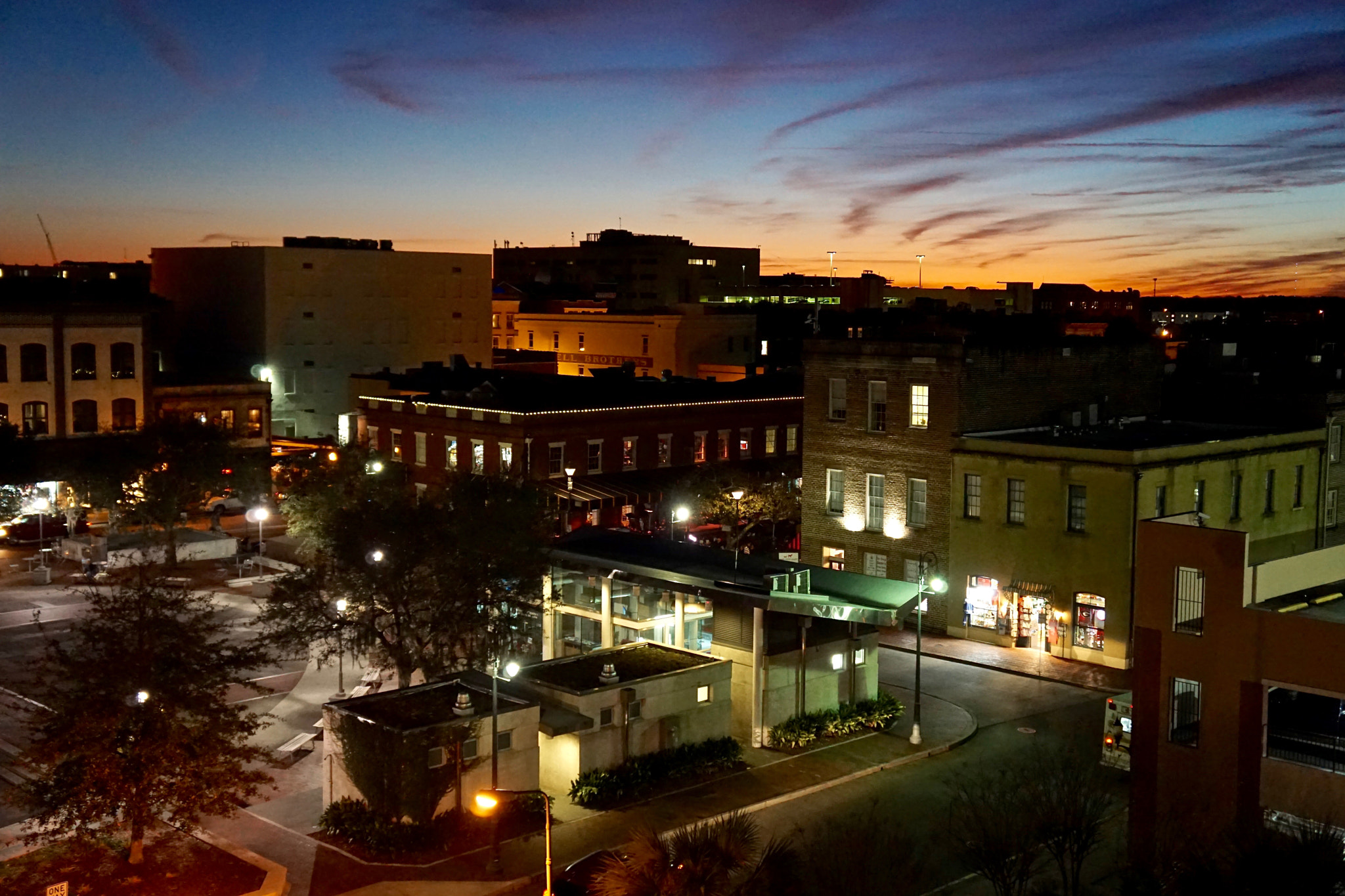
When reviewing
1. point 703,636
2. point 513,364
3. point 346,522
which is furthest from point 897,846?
point 513,364

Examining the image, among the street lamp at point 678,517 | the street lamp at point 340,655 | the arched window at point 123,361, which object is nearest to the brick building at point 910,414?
the street lamp at point 678,517

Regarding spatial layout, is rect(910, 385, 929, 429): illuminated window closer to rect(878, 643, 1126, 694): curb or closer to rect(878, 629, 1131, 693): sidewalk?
rect(878, 629, 1131, 693): sidewalk

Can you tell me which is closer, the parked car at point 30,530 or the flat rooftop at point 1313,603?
the flat rooftop at point 1313,603

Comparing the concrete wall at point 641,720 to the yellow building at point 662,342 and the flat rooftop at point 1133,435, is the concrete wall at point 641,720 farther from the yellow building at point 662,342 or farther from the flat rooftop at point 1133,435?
the yellow building at point 662,342

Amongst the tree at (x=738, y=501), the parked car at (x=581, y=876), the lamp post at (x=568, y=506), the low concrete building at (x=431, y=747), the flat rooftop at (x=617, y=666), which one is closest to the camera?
the parked car at (x=581, y=876)

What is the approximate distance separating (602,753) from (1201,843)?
13017 millimetres

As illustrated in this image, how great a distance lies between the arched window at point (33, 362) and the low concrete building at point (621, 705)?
4982cm

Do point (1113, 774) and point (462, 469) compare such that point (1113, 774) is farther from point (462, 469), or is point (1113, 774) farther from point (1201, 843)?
point (462, 469)

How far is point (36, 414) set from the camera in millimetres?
70250

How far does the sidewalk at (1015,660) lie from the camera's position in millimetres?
40656

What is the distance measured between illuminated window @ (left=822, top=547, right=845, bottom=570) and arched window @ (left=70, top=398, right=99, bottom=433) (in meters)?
43.4

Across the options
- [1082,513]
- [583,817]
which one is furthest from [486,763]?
[1082,513]

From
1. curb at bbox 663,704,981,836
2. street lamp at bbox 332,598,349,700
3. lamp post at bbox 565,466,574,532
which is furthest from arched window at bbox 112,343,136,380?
curb at bbox 663,704,981,836

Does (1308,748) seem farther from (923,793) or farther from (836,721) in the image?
(836,721)
